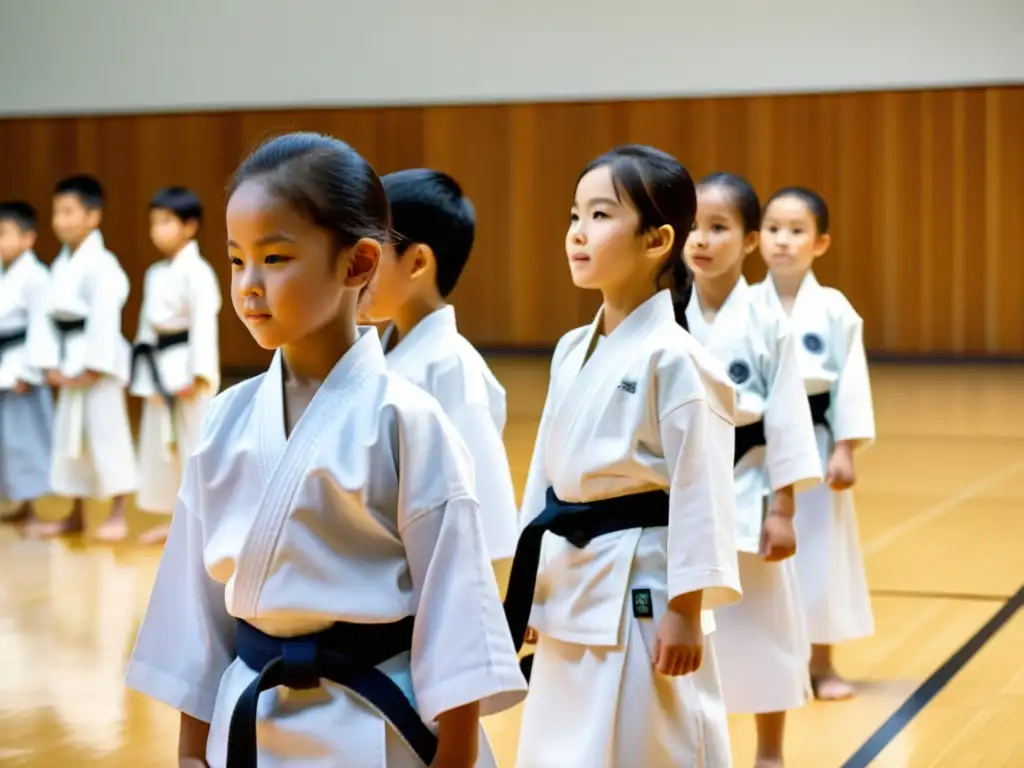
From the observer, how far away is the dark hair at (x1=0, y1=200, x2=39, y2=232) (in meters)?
8.36

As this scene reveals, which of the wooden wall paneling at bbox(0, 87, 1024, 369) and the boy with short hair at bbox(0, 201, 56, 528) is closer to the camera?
the boy with short hair at bbox(0, 201, 56, 528)

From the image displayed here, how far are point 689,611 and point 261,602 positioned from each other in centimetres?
100

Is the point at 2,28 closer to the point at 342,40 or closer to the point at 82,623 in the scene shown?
the point at 342,40

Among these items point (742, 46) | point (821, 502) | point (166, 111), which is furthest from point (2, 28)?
point (821, 502)

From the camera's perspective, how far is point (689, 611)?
2639 mm

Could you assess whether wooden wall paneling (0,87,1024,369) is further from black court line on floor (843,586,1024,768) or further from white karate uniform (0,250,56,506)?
black court line on floor (843,586,1024,768)

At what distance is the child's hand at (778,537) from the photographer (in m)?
3.58

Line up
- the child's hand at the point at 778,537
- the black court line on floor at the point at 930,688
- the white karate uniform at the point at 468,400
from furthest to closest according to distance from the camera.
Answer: the black court line on floor at the point at 930,688 → the child's hand at the point at 778,537 → the white karate uniform at the point at 468,400

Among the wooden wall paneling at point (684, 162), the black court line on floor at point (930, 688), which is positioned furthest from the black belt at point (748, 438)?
the wooden wall paneling at point (684, 162)

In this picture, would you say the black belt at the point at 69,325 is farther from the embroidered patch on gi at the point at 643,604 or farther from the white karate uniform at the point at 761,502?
the embroidered patch on gi at the point at 643,604

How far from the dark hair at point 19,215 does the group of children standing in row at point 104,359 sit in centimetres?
59

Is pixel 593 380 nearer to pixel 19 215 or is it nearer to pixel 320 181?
pixel 320 181

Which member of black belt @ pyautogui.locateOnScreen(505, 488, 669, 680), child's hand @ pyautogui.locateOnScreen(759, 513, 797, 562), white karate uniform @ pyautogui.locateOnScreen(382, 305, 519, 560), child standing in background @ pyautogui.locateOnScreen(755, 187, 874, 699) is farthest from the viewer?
child standing in background @ pyautogui.locateOnScreen(755, 187, 874, 699)

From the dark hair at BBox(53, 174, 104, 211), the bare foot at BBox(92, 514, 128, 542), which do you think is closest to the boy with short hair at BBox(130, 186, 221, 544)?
the bare foot at BBox(92, 514, 128, 542)
